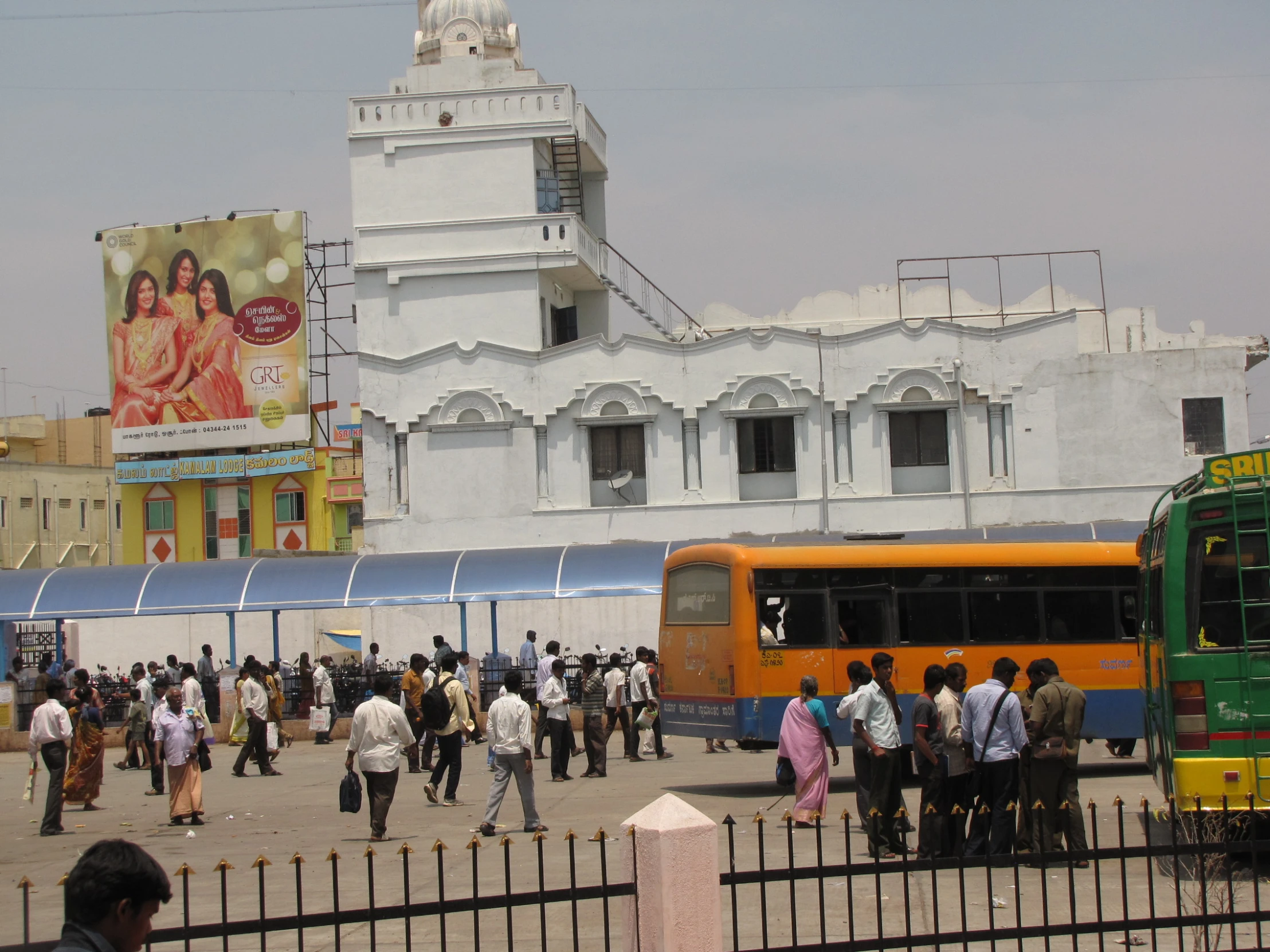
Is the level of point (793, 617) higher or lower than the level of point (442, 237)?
lower

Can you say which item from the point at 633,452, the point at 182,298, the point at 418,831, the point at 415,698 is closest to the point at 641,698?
the point at 415,698

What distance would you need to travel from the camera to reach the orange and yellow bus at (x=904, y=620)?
17812 millimetres

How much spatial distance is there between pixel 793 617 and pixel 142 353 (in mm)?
40038

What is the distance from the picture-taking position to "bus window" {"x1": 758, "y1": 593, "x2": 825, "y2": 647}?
704 inches

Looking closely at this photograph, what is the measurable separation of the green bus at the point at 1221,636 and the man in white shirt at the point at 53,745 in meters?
11.4

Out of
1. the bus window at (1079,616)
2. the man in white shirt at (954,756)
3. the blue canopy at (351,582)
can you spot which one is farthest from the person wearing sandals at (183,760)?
the blue canopy at (351,582)

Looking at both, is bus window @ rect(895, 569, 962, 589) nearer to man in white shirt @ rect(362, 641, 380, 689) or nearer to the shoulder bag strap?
the shoulder bag strap

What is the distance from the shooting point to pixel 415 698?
20.2 m

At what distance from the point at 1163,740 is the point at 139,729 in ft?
54.4

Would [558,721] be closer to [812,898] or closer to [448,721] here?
[448,721]

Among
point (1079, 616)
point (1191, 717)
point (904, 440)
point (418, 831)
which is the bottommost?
point (418, 831)

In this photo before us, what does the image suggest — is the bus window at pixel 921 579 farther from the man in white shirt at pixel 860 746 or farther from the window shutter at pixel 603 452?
the window shutter at pixel 603 452

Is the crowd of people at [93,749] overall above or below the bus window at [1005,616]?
below

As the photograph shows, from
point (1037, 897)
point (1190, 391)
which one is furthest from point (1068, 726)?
point (1190, 391)
